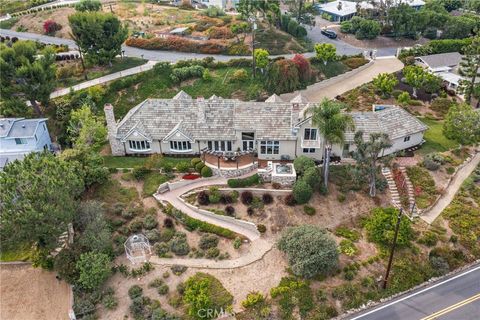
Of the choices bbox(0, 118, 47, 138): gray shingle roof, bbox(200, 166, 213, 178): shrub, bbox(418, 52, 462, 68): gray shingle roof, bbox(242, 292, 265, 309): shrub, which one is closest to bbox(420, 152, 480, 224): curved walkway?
bbox(242, 292, 265, 309): shrub

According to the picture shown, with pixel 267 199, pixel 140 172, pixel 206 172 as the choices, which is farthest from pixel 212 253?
pixel 140 172

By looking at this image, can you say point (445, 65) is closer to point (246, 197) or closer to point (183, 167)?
point (246, 197)

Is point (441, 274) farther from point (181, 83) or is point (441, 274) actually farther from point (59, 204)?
point (181, 83)

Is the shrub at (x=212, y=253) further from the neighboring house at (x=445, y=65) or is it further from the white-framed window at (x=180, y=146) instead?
the neighboring house at (x=445, y=65)

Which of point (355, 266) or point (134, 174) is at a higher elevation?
point (134, 174)

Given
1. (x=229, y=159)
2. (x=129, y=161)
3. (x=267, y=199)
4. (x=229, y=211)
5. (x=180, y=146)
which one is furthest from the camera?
(x=180, y=146)

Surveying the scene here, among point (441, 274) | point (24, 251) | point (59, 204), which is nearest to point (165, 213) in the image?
point (59, 204)
